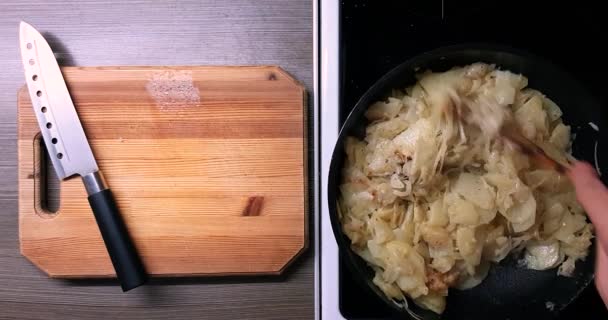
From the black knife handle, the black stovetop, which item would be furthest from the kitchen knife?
the black stovetop

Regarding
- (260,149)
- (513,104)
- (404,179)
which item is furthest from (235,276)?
(513,104)

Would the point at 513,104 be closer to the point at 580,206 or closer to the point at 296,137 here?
the point at 580,206

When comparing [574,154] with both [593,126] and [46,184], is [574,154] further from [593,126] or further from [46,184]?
[46,184]

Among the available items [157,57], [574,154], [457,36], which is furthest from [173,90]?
[574,154]

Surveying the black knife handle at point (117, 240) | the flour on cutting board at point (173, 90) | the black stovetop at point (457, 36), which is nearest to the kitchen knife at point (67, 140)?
the black knife handle at point (117, 240)

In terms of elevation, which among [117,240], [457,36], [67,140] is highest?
[457,36]

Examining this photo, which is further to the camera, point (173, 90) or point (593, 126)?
point (173, 90)
